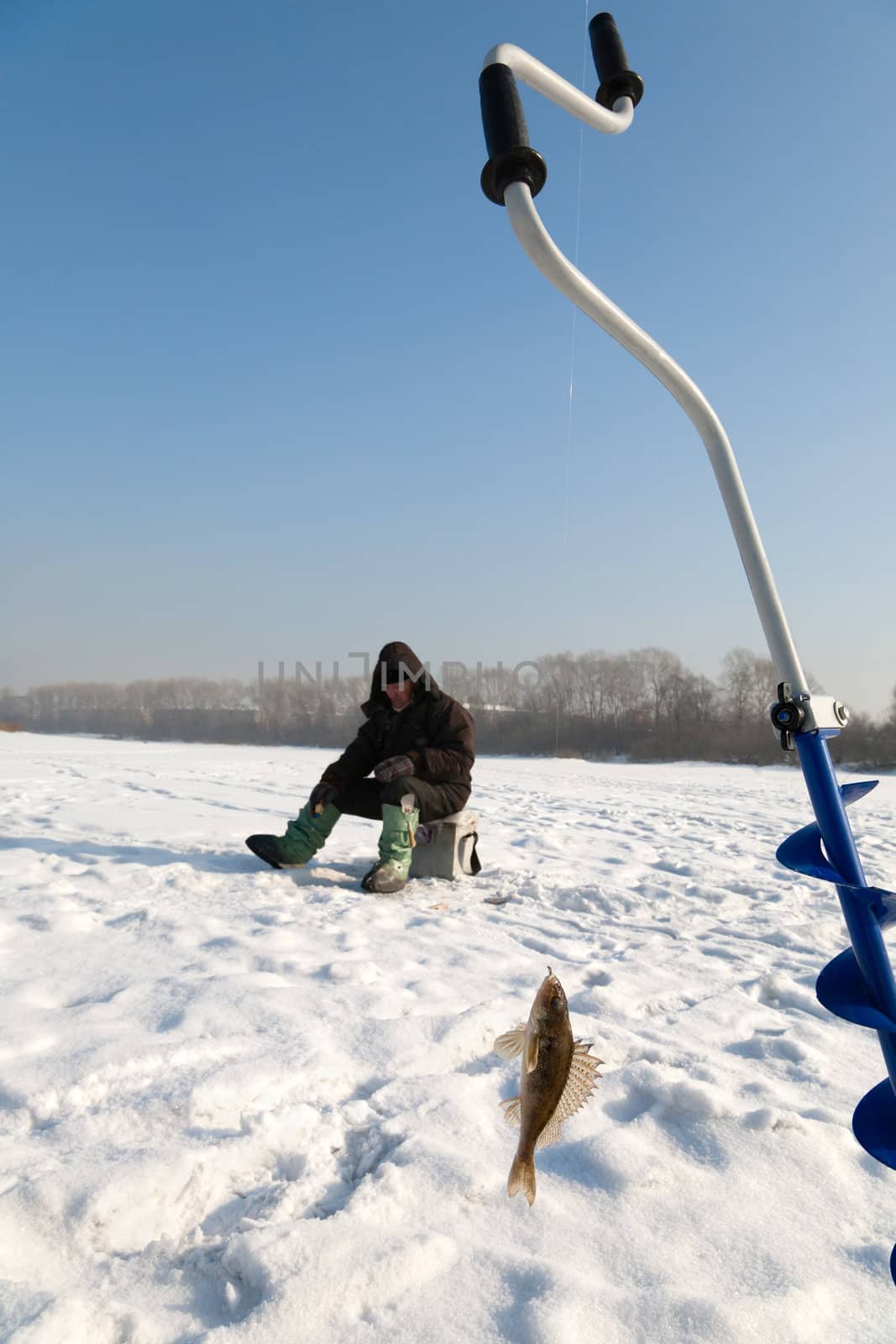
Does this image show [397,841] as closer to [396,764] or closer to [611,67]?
[396,764]

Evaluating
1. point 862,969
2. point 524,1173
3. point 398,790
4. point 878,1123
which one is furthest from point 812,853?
point 398,790

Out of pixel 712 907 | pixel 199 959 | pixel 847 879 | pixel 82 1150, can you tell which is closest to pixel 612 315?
pixel 847 879

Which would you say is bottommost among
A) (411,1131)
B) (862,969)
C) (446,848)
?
(411,1131)

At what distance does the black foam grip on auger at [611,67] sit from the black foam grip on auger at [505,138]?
38cm

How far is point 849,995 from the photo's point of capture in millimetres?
1014

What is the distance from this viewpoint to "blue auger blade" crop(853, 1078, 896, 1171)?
110cm

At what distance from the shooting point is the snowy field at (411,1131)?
1.46 meters

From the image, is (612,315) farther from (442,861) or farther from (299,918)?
(442,861)

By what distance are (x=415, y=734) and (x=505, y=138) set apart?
14.5 ft

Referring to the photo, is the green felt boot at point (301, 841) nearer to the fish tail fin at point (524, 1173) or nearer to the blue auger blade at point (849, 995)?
the fish tail fin at point (524, 1173)

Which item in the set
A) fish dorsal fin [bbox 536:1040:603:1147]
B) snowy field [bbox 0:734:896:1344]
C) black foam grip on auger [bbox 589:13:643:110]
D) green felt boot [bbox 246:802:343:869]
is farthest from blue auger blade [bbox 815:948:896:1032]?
green felt boot [bbox 246:802:343:869]

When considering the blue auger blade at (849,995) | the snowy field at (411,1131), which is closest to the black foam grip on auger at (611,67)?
the blue auger blade at (849,995)

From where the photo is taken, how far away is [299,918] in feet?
13.6

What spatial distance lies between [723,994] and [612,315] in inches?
116
